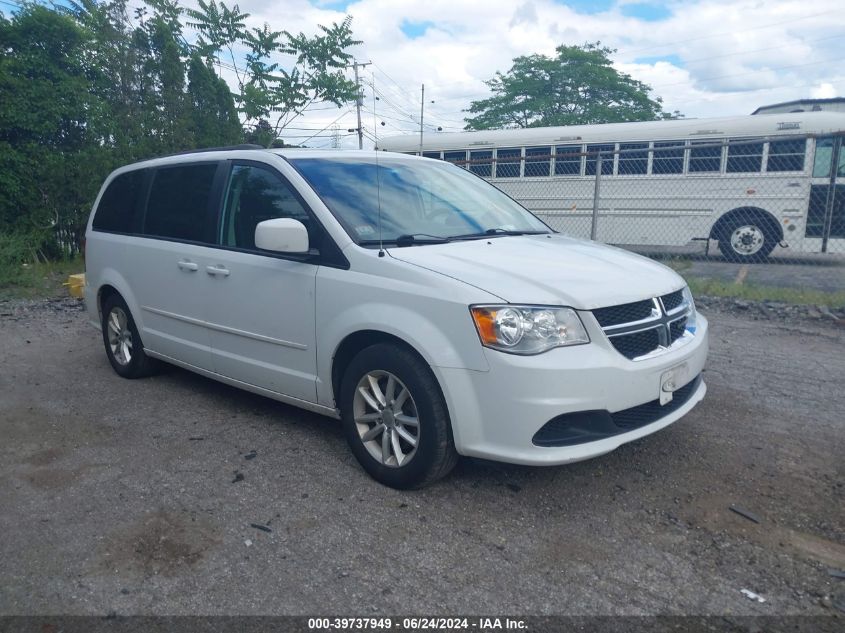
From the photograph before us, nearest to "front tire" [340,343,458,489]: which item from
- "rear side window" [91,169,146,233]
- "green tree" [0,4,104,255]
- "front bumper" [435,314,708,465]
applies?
"front bumper" [435,314,708,465]

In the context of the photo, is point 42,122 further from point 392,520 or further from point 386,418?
point 392,520

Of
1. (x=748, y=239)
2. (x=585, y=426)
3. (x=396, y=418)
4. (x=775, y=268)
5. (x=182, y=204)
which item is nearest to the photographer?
(x=585, y=426)

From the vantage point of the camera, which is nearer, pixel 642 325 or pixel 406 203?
pixel 642 325

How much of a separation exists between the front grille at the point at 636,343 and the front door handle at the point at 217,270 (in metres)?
2.48

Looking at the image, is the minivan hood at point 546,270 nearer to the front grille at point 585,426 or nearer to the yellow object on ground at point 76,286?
the front grille at point 585,426

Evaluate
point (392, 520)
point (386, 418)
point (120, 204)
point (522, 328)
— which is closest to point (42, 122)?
point (120, 204)

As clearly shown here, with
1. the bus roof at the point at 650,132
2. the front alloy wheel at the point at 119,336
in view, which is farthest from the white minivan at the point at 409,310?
the bus roof at the point at 650,132

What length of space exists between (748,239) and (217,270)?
11699 millimetres

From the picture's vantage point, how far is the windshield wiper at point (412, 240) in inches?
149

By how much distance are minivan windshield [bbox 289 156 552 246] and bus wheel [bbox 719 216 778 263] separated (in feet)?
32.6

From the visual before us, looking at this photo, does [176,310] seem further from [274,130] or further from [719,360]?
[274,130]

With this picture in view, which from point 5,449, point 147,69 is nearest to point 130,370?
point 5,449

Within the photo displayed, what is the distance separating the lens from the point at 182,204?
497cm

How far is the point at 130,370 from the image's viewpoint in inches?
222
